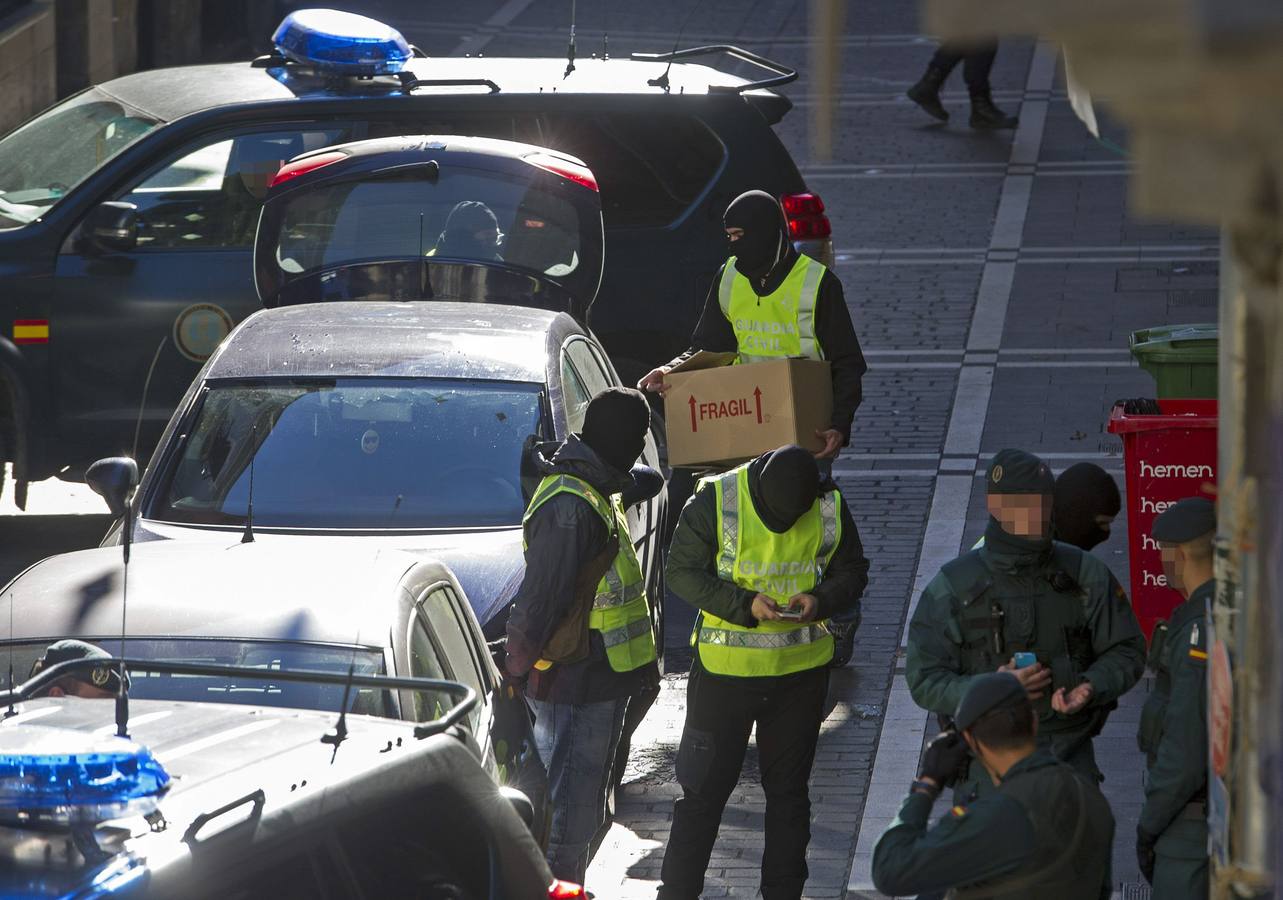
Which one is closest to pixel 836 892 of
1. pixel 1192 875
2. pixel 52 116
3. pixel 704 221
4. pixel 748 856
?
pixel 748 856

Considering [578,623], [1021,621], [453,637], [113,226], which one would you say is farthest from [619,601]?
[113,226]

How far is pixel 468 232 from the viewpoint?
944 cm

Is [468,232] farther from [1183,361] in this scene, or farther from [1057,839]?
[1057,839]

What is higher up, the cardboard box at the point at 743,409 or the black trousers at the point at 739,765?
the cardboard box at the point at 743,409

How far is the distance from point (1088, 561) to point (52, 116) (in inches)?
299

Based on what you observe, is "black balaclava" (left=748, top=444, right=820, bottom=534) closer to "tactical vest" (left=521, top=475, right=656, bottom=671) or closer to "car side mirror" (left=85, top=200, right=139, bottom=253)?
"tactical vest" (left=521, top=475, right=656, bottom=671)

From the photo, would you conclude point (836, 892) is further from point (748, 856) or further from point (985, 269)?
point (985, 269)

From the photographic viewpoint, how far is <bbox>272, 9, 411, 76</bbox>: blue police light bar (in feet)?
35.3

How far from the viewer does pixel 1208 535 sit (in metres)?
5.29

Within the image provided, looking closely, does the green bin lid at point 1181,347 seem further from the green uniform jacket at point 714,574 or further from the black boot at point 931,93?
the black boot at point 931,93

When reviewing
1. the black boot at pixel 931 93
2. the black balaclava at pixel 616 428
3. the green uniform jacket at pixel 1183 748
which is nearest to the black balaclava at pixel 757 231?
the black balaclava at pixel 616 428

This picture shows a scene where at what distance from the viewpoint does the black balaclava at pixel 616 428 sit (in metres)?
6.15

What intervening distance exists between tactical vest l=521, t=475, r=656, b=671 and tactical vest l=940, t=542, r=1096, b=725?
1.14m

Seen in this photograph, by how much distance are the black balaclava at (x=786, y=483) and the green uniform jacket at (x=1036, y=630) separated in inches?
20.8
